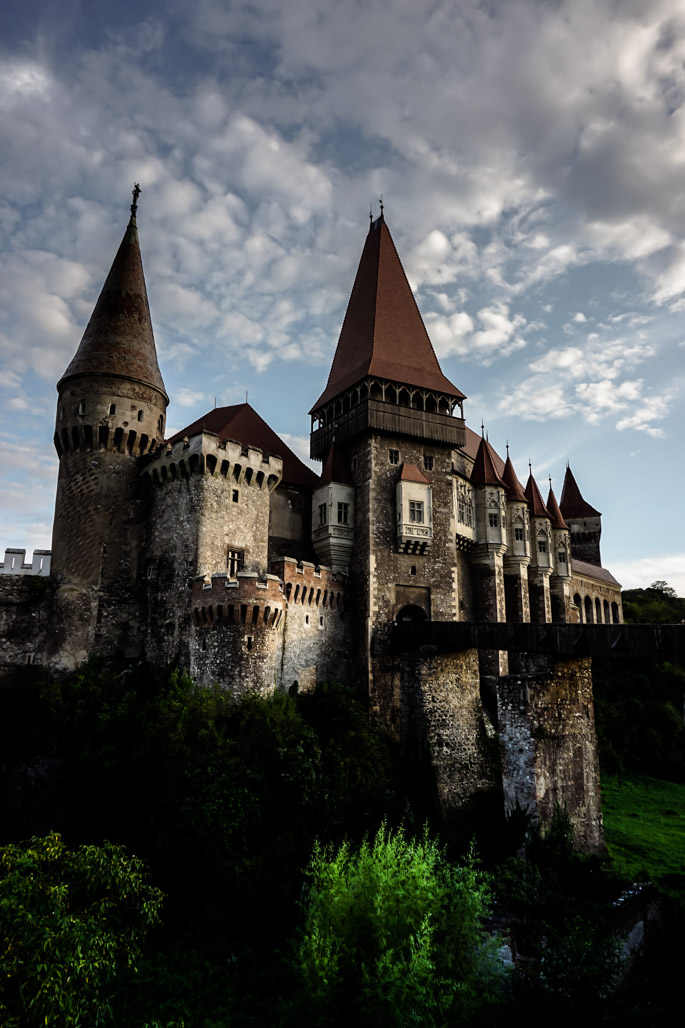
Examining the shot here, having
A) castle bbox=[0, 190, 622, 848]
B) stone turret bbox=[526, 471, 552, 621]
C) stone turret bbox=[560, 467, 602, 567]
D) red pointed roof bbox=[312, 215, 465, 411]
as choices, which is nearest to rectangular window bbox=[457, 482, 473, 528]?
castle bbox=[0, 190, 622, 848]

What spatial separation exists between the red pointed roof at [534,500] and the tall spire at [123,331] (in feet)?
78.9

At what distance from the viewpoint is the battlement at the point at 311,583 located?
2702 cm

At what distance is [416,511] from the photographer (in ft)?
101

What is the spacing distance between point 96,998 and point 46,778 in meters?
12.1

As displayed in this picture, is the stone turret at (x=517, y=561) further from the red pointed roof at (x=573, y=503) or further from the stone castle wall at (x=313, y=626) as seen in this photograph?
the red pointed roof at (x=573, y=503)

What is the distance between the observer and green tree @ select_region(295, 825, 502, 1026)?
11.9 meters

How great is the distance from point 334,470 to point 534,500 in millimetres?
17801

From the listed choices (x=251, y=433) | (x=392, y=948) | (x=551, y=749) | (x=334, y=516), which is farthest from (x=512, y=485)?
(x=392, y=948)

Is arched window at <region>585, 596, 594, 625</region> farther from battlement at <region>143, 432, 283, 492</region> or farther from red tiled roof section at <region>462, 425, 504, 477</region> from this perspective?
battlement at <region>143, 432, 283, 492</region>

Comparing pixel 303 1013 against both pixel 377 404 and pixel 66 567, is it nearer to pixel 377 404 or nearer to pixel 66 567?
pixel 66 567

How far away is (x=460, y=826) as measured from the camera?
78.8ft

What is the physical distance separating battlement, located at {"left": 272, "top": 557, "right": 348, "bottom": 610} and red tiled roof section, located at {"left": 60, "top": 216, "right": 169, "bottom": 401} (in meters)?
9.91

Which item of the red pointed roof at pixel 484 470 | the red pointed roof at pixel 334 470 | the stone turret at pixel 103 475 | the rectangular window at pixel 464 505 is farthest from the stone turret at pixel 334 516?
the red pointed roof at pixel 484 470

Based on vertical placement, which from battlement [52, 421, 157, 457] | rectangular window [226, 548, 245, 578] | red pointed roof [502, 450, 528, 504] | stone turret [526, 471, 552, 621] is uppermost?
red pointed roof [502, 450, 528, 504]
